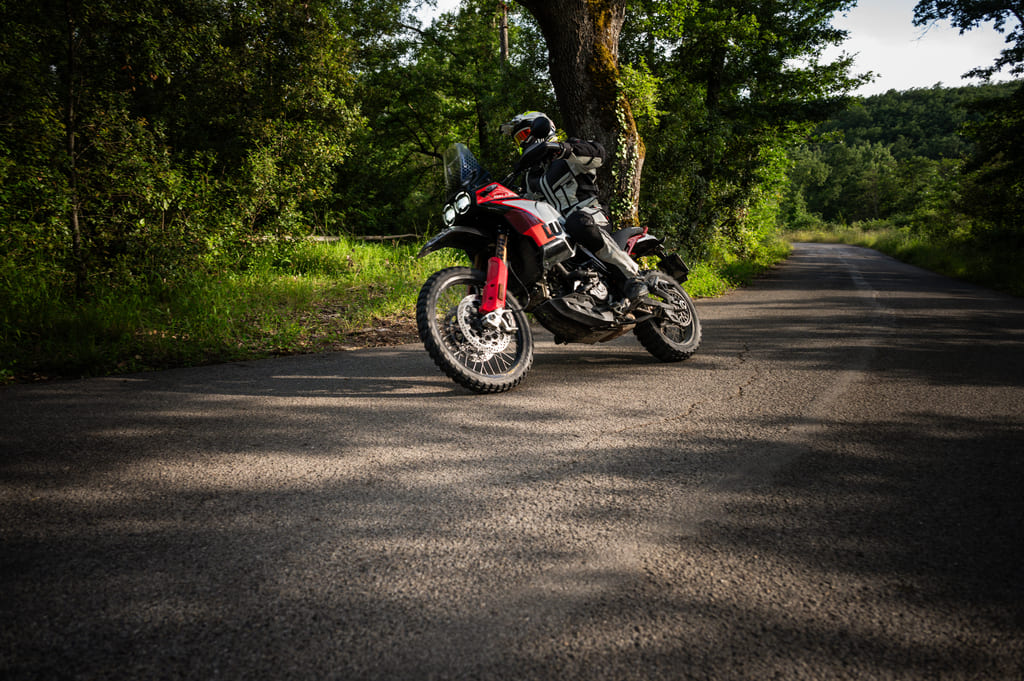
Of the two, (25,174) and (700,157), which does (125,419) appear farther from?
(700,157)

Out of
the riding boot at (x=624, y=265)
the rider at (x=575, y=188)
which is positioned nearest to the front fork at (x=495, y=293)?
the rider at (x=575, y=188)

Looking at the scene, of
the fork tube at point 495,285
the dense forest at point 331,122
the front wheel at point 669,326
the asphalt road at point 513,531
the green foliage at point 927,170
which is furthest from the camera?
the green foliage at point 927,170

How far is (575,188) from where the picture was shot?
4926mm

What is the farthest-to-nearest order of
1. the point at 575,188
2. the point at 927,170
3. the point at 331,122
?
the point at 927,170, the point at 331,122, the point at 575,188

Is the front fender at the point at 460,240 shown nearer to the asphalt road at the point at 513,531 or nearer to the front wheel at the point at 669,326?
the asphalt road at the point at 513,531

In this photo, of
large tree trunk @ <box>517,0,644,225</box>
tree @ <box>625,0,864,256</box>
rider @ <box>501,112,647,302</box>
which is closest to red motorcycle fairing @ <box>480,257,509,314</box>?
rider @ <box>501,112,647,302</box>

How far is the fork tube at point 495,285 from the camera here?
→ 13.0 feet

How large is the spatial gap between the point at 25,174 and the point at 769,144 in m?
17.9

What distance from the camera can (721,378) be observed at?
14.9 ft

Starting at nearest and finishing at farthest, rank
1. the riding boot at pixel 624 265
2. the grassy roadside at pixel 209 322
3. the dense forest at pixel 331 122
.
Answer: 1. the riding boot at pixel 624 265
2. the grassy roadside at pixel 209 322
3. the dense forest at pixel 331 122

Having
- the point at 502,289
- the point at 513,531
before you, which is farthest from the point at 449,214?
the point at 513,531

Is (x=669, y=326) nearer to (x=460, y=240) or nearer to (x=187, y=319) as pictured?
(x=460, y=240)

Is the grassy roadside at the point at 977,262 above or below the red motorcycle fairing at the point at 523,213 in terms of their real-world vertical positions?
below

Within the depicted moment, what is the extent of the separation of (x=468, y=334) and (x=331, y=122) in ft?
35.7
